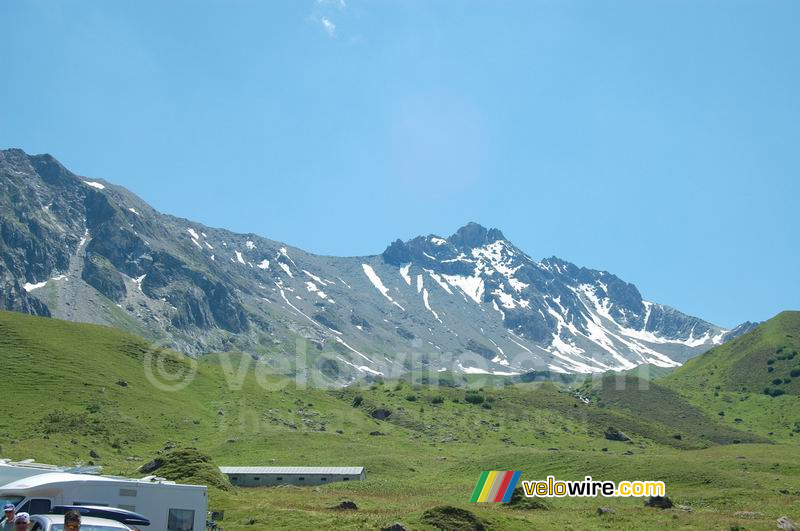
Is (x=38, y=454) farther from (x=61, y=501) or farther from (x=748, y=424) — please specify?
(x=748, y=424)

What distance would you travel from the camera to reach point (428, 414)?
15912cm

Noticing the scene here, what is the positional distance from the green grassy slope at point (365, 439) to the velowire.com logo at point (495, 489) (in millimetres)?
2443

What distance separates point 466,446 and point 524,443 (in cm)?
1244

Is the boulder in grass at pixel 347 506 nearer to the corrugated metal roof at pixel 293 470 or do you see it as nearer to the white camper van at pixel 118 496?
the white camper van at pixel 118 496

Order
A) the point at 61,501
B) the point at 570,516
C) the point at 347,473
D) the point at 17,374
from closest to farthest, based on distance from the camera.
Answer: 1. the point at 61,501
2. the point at 570,516
3. the point at 347,473
4. the point at 17,374

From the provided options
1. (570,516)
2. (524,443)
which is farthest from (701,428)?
(570,516)

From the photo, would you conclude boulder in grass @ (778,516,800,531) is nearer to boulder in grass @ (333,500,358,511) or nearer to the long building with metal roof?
boulder in grass @ (333,500,358,511)

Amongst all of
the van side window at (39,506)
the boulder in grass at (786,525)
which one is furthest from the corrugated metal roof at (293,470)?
the van side window at (39,506)

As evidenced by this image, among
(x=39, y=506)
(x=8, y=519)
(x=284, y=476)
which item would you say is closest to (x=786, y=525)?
(x=39, y=506)

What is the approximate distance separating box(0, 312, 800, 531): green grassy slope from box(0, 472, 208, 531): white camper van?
1349 centimetres

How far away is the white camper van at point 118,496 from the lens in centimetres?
3183

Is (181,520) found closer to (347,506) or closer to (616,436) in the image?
(347,506)

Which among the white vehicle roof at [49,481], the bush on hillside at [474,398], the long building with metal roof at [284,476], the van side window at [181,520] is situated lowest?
the long building with metal roof at [284,476]

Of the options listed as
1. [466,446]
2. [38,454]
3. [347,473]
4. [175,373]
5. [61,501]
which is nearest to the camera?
[61,501]
